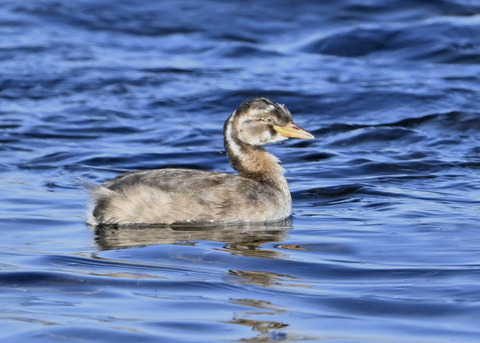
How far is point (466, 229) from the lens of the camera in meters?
10.2

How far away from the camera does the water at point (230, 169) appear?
7.57 meters

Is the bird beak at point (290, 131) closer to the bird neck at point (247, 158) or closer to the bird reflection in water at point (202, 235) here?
the bird neck at point (247, 158)

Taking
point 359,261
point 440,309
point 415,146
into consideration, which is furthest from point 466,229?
point 415,146

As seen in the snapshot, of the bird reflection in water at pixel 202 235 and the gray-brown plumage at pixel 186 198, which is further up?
the gray-brown plumage at pixel 186 198

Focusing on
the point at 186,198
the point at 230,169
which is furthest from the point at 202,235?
the point at 230,169

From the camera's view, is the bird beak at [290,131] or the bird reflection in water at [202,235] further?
the bird beak at [290,131]

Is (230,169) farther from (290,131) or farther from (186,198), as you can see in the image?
(186,198)

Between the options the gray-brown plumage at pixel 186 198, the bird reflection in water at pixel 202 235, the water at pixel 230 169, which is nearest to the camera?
the water at pixel 230 169

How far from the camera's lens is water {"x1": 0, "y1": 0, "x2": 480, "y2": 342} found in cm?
757

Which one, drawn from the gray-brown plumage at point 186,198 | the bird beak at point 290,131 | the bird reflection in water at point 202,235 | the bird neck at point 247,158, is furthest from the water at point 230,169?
the bird beak at point 290,131

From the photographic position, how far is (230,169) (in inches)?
553

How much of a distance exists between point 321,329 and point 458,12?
18083mm

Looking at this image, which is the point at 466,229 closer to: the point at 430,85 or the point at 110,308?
the point at 110,308

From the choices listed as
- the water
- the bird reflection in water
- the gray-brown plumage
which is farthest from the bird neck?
the bird reflection in water
